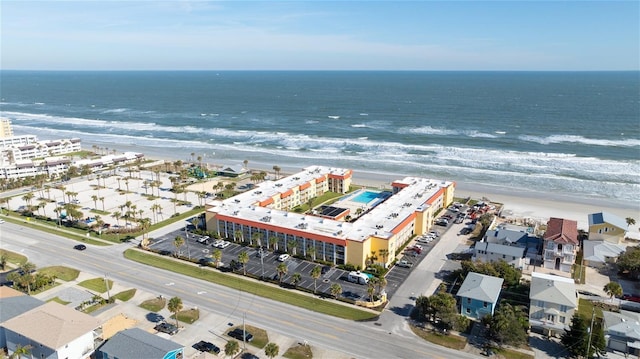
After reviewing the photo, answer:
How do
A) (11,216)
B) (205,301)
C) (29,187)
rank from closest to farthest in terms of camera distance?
(205,301)
(11,216)
(29,187)

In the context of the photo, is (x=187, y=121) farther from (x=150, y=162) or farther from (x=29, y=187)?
(x=29, y=187)

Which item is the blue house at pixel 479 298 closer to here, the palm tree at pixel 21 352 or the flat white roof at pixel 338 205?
the flat white roof at pixel 338 205

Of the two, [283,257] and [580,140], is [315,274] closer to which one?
[283,257]

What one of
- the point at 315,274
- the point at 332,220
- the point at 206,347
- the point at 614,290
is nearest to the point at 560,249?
the point at 614,290

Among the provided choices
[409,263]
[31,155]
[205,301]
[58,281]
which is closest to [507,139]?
[409,263]

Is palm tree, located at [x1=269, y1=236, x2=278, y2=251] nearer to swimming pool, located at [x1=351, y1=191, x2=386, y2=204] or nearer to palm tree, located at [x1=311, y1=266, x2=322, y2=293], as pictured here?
palm tree, located at [x1=311, y1=266, x2=322, y2=293]

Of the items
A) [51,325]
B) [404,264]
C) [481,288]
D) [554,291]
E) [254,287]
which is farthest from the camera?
[404,264]

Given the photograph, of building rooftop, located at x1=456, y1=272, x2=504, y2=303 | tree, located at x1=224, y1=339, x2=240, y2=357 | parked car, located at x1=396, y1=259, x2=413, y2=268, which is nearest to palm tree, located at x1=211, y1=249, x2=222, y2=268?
tree, located at x1=224, y1=339, x2=240, y2=357
